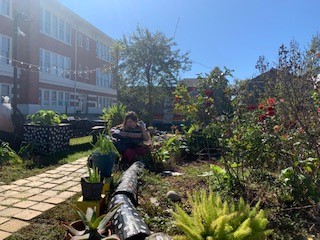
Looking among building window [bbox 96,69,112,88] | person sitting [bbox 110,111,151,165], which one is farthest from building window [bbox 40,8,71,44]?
person sitting [bbox 110,111,151,165]

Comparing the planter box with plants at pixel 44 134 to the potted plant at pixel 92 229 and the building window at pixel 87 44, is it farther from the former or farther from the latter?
the building window at pixel 87 44

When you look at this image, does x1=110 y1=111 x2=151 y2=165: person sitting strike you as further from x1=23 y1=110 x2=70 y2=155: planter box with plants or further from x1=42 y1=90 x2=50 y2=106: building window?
x1=42 y1=90 x2=50 y2=106: building window

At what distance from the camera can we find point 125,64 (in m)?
21.8

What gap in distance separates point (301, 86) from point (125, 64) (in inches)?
755

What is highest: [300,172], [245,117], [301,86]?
[301,86]

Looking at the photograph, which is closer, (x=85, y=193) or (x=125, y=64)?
(x=85, y=193)

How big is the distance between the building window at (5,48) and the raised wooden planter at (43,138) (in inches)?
558

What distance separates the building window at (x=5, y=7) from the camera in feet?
66.1

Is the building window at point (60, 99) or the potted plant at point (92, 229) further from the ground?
the building window at point (60, 99)

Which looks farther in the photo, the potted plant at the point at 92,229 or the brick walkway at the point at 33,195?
the brick walkway at the point at 33,195

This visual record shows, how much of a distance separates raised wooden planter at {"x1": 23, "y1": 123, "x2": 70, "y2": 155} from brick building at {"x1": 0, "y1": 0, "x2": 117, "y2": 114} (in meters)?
10.1

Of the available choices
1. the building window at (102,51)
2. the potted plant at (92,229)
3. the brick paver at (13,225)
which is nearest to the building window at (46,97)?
the building window at (102,51)

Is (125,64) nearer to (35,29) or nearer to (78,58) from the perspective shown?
(35,29)

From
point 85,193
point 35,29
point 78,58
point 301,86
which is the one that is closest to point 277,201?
point 301,86
